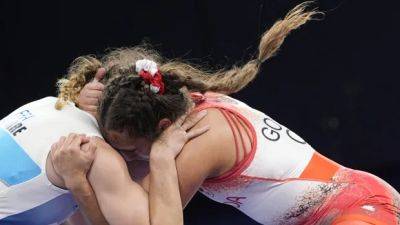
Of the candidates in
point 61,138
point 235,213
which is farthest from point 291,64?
point 61,138

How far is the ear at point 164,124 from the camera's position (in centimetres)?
226

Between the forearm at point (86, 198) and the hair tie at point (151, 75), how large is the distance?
1.05 ft

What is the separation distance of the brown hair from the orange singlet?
0.08m

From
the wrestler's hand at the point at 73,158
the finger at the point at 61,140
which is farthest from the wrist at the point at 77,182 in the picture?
the finger at the point at 61,140

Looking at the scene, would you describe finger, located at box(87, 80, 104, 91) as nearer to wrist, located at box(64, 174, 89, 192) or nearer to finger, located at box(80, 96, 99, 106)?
finger, located at box(80, 96, 99, 106)

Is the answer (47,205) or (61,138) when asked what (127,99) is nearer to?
(61,138)

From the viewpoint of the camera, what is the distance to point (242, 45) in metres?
3.90

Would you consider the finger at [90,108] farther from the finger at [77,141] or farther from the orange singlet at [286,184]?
the orange singlet at [286,184]

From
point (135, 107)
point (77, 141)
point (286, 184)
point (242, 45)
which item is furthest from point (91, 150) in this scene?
point (242, 45)

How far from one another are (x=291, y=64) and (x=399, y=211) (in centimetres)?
170

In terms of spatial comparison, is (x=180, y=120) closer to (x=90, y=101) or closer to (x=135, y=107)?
(x=135, y=107)

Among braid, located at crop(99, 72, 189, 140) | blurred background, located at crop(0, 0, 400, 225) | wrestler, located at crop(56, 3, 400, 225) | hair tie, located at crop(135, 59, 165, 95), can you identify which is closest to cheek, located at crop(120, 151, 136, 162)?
wrestler, located at crop(56, 3, 400, 225)

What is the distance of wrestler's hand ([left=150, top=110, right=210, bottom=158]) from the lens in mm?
2213

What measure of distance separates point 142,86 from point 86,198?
347 mm
